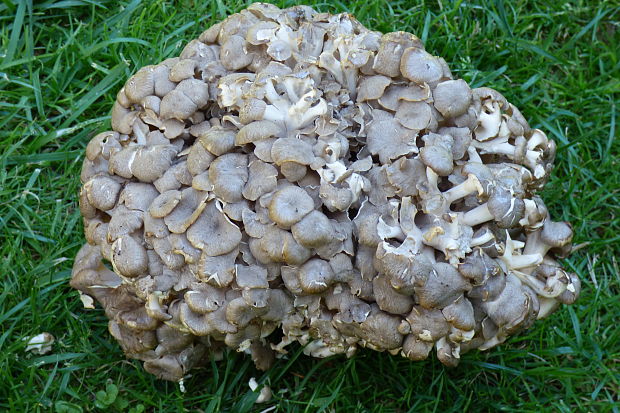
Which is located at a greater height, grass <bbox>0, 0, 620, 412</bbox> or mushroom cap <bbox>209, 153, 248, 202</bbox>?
mushroom cap <bbox>209, 153, 248, 202</bbox>

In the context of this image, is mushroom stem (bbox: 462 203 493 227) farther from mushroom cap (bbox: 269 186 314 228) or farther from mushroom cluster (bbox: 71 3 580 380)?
mushroom cap (bbox: 269 186 314 228)

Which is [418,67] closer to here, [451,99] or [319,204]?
[451,99]

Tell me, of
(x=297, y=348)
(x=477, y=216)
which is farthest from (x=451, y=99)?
(x=297, y=348)

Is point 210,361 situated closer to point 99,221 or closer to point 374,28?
point 99,221

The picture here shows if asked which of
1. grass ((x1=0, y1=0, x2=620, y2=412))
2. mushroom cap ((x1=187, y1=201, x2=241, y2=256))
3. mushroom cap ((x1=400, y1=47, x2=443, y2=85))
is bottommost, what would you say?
grass ((x1=0, y1=0, x2=620, y2=412))

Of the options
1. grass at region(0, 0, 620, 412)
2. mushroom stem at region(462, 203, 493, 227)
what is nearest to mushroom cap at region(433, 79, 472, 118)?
mushroom stem at region(462, 203, 493, 227)

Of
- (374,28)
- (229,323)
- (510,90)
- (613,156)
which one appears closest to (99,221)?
(229,323)
